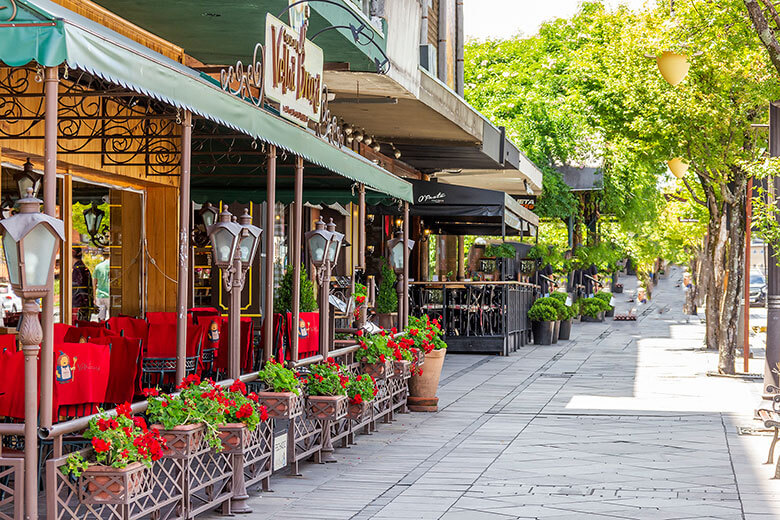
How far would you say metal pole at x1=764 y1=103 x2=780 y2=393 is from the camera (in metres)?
12.8

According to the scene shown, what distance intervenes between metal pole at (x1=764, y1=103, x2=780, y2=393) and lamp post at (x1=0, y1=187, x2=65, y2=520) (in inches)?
360

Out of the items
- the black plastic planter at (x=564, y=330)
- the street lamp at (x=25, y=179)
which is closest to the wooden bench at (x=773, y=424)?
the street lamp at (x=25, y=179)

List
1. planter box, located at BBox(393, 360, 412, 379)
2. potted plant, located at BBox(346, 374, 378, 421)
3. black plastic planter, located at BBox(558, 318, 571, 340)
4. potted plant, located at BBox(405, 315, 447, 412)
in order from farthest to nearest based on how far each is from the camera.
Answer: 1. black plastic planter, located at BBox(558, 318, 571, 340)
2. potted plant, located at BBox(405, 315, 447, 412)
3. planter box, located at BBox(393, 360, 412, 379)
4. potted plant, located at BBox(346, 374, 378, 421)

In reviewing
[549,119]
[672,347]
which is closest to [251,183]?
[672,347]

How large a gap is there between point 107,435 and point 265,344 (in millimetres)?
3310

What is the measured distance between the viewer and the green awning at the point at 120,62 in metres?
5.15

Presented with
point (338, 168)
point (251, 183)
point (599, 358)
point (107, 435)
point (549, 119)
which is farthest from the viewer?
point (549, 119)

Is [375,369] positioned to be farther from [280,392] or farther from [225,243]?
[225,243]

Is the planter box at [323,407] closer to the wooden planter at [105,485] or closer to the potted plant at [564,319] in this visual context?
the wooden planter at [105,485]

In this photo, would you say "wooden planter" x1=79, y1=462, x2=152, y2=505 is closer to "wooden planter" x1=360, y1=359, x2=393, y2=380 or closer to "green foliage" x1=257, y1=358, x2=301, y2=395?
"green foliage" x1=257, y1=358, x2=301, y2=395

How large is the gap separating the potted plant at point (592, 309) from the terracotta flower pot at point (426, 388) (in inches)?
969

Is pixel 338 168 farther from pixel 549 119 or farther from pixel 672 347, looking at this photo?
pixel 549 119

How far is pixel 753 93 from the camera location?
16188 millimetres

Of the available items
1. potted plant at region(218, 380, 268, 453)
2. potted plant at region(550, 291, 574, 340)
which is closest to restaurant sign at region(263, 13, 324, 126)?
potted plant at region(218, 380, 268, 453)
